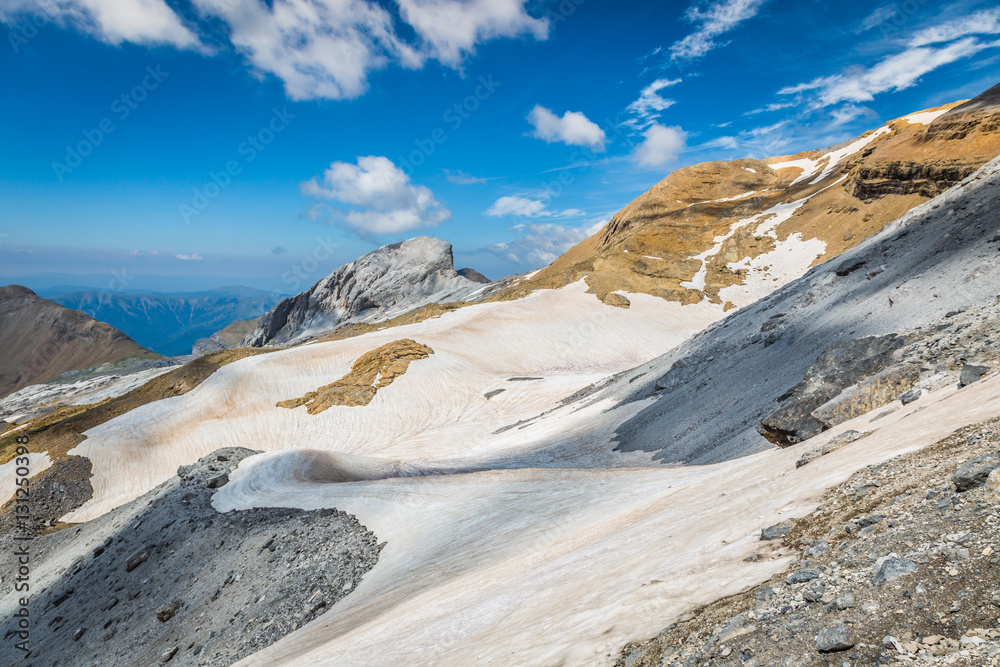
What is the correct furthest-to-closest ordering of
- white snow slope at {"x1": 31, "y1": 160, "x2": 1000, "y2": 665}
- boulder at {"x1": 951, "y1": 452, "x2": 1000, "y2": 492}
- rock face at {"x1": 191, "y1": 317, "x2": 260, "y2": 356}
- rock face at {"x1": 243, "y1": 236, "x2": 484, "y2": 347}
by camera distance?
rock face at {"x1": 191, "y1": 317, "x2": 260, "y2": 356}
rock face at {"x1": 243, "y1": 236, "x2": 484, "y2": 347}
white snow slope at {"x1": 31, "y1": 160, "x2": 1000, "y2": 665}
boulder at {"x1": 951, "y1": 452, "x2": 1000, "y2": 492}

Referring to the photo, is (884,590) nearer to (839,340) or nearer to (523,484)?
(523,484)

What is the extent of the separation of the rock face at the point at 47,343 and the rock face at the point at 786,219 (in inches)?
5796

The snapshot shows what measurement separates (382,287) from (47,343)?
125352 millimetres

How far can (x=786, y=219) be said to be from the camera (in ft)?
227

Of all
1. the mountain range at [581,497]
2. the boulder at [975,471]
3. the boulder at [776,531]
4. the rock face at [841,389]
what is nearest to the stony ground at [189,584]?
the mountain range at [581,497]

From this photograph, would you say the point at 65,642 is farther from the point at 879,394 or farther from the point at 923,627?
the point at 879,394

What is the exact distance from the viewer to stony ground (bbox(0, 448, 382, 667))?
929cm

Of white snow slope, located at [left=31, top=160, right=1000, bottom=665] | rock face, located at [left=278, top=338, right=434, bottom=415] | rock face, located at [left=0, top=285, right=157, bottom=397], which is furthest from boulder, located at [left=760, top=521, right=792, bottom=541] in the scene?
rock face, located at [left=0, top=285, right=157, bottom=397]

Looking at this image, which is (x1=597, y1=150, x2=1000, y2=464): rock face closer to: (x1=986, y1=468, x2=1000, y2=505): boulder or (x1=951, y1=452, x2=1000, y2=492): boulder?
(x1=951, y1=452, x2=1000, y2=492): boulder

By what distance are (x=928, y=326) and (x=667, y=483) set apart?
7098mm

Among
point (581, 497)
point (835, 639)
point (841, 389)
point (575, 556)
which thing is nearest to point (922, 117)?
point (841, 389)

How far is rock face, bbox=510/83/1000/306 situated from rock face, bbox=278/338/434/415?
20364 millimetres

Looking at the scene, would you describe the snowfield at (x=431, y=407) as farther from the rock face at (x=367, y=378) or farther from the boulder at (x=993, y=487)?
the boulder at (x=993, y=487)

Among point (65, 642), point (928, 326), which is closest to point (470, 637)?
point (928, 326)
